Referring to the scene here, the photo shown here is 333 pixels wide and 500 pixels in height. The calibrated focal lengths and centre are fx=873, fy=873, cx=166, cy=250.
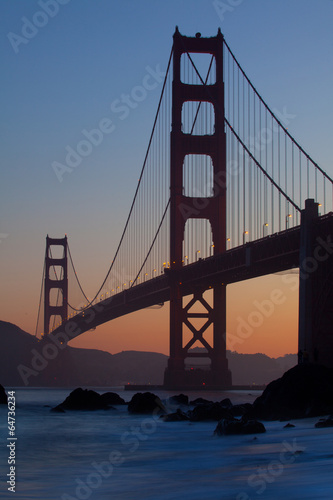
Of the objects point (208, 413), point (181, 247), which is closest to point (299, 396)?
point (208, 413)

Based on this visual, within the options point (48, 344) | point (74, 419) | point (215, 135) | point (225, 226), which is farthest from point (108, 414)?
point (48, 344)

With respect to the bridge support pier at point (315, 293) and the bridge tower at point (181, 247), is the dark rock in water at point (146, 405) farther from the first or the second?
the bridge tower at point (181, 247)

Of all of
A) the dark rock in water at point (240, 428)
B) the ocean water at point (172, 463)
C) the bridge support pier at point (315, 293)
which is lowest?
the ocean water at point (172, 463)

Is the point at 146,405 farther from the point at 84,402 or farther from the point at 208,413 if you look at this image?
the point at 208,413

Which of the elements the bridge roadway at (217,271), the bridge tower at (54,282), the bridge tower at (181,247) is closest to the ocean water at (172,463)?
the bridge roadway at (217,271)

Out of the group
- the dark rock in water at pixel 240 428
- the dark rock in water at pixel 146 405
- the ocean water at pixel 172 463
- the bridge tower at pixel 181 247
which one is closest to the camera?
the ocean water at pixel 172 463
